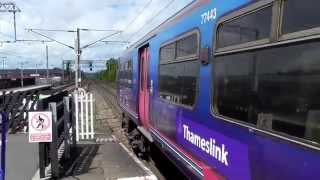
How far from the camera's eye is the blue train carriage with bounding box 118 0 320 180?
3.07 metres

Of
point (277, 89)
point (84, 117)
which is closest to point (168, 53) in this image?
point (277, 89)

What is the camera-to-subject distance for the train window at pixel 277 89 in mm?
3012

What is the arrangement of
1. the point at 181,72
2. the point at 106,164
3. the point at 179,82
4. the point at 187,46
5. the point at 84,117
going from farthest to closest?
the point at 84,117
the point at 106,164
the point at 179,82
the point at 181,72
the point at 187,46

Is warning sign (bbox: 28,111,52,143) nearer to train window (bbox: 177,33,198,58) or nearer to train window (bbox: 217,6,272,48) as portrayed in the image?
train window (bbox: 177,33,198,58)

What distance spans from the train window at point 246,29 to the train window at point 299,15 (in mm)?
262

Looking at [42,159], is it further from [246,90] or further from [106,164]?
[246,90]

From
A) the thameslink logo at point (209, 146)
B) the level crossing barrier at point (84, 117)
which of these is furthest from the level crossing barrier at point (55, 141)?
the thameslink logo at point (209, 146)

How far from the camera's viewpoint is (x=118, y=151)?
41.7 ft

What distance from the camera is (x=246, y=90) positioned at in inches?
160

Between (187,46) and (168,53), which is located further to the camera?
(168,53)

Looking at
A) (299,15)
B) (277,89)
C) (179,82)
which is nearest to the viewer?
(299,15)

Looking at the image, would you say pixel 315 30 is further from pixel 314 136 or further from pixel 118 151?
pixel 118 151

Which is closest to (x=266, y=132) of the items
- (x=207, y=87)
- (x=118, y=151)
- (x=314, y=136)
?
(x=314, y=136)

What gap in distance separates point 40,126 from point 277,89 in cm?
583
